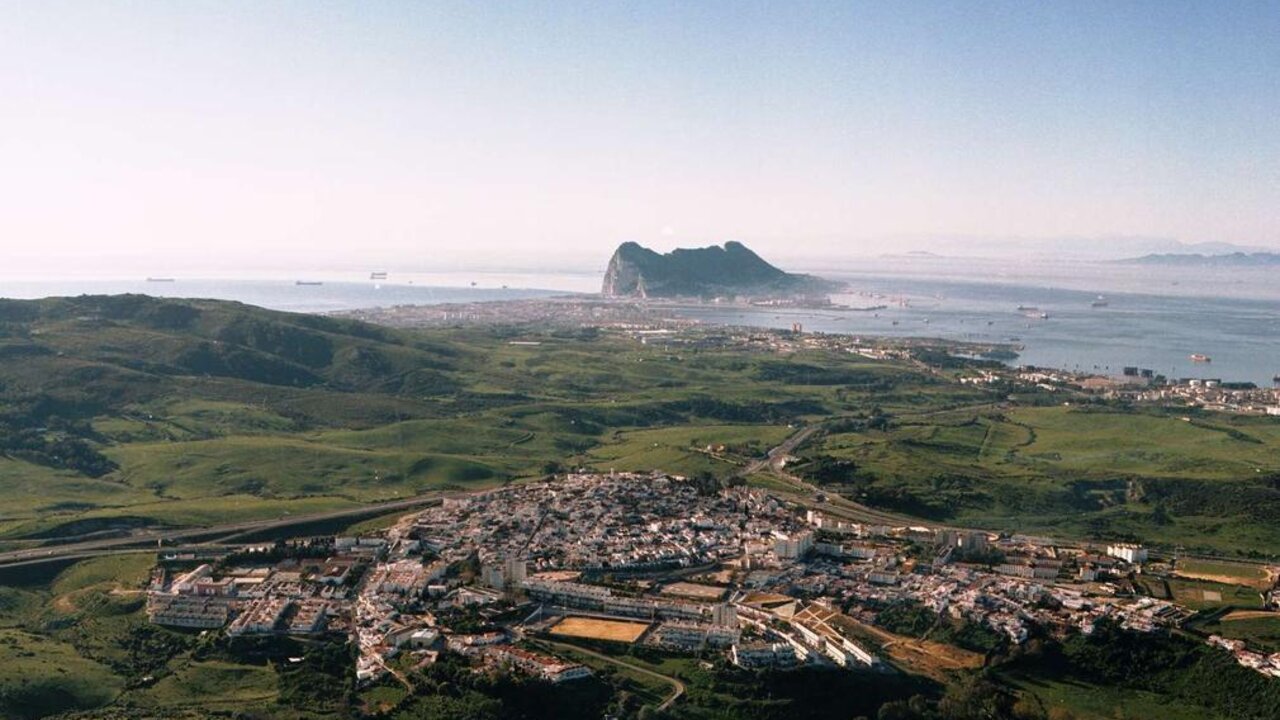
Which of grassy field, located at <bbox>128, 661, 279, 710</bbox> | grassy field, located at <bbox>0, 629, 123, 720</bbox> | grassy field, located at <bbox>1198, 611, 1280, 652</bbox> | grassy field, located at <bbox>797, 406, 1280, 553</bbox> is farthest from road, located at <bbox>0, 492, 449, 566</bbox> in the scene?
grassy field, located at <bbox>1198, 611, 1280, 652</bbox>

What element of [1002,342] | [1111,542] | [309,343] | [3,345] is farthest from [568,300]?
[1111,542]

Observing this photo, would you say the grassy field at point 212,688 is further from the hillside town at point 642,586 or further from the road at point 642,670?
the road at point 642,670

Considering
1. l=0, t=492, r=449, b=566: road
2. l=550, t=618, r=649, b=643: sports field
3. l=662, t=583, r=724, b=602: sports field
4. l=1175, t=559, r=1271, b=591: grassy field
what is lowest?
l=1175, t=559, r=1271, b=591: grassy field

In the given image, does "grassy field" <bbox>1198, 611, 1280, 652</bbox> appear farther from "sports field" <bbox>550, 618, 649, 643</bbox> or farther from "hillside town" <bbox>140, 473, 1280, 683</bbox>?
"sports field" <bbox>550, 618, 649, 643</bbox>

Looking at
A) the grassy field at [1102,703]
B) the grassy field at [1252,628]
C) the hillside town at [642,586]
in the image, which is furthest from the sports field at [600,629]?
the grassy field at [1252,628]

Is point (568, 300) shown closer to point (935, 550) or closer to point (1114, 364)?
point (1114, 364)

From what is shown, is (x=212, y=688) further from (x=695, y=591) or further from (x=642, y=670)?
(x=695, y=591)
